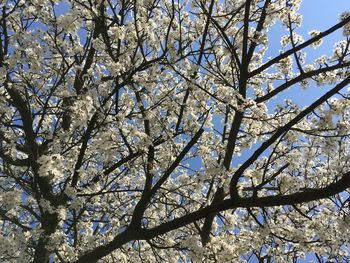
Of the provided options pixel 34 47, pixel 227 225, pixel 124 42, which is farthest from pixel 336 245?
pixel 34 47

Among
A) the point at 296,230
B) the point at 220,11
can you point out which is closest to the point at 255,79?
the point at 220,11

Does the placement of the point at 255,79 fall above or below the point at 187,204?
above

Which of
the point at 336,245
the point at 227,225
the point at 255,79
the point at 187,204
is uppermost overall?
the point at 255,79

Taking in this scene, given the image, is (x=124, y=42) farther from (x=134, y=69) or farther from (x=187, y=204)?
(x=187, y=204)

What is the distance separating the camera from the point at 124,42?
889 cm

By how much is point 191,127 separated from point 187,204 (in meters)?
3.00

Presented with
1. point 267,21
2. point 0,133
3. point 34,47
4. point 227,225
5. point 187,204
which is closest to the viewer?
point 34,47

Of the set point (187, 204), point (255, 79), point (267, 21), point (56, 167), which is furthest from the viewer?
point (187, 204)

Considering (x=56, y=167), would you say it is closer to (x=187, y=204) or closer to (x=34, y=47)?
(x=34, y=47)

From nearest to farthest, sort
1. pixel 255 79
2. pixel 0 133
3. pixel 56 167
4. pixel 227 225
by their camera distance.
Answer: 1. pixel 56 167
2. pixel 0 133
3. pixel 227 225
4. pixel 255 79

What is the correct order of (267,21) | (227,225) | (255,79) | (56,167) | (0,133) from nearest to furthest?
(56,167) → (0,133) → (267,21) → (227,225) → (255,79)

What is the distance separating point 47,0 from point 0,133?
2484mm

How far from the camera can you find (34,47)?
751 centimetres

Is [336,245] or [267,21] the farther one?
[267,21]
